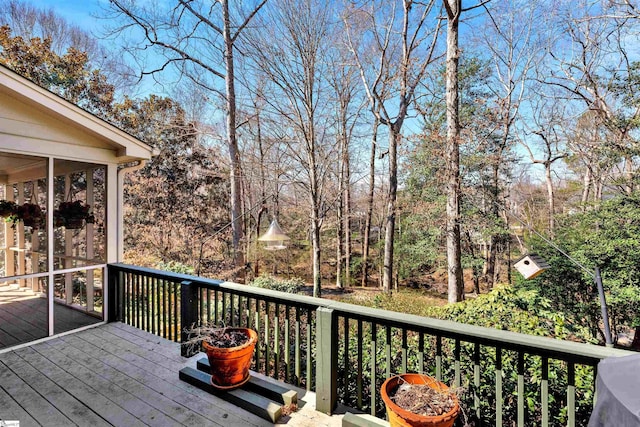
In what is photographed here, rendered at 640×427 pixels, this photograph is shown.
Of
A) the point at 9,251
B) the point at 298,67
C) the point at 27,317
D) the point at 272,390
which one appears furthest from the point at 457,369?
the point at 298,67

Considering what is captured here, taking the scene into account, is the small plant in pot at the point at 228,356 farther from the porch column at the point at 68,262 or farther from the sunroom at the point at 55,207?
the porch column at the point at 68,262

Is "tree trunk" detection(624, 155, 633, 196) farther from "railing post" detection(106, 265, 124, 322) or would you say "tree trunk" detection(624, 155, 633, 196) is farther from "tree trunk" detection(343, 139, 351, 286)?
"railing post" detection(106, 265, 124, 322)

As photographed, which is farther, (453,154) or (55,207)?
(453,154)

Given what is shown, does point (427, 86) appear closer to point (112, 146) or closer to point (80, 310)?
point (112, 146)

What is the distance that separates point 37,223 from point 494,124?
11.3 metres

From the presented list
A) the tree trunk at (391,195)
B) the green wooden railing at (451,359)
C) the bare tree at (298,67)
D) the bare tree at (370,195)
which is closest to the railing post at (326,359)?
the green wooden railing at (451,359)

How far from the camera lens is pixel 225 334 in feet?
8.42

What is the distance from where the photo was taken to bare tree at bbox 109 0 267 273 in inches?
328

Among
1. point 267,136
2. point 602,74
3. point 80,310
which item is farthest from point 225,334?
point 602,74

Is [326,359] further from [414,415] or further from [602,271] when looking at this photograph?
[602,271]

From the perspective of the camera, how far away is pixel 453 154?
6.93 m

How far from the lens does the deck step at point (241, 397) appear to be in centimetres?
219

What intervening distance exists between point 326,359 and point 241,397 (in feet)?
2.46

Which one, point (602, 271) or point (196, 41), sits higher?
point (196, 41)
